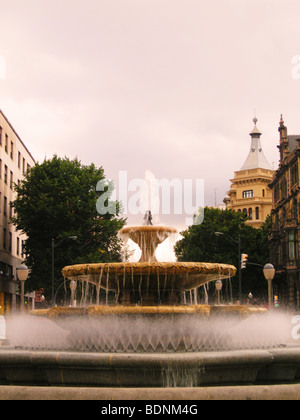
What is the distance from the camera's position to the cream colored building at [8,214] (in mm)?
49000

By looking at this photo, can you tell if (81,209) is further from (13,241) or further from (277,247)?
(277,247)

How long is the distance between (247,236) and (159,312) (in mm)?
56783

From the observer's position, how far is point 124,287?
12.5m

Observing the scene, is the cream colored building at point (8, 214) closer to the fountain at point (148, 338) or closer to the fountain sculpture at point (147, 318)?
the fountain at point (148, 338)

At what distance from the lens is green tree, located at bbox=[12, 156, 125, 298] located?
1540 inches

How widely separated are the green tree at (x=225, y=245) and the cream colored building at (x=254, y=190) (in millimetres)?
29657

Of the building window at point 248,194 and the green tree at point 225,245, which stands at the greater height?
the building window at point 248,194

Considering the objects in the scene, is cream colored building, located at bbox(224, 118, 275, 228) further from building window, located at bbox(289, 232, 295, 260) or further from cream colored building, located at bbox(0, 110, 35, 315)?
cream colored building, located at bbox(0, 110, 35, 315)

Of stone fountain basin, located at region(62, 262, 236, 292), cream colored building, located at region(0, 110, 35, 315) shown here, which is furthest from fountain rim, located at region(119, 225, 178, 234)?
cream colored building, located at region(0, 110, 35, 315)

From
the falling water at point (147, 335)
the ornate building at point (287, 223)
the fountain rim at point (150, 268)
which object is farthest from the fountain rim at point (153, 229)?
the ornate building at point (287, 223)

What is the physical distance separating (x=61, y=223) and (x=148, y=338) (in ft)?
99.5

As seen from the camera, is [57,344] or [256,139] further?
[256,139]

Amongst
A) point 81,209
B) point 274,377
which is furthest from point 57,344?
point 81,209

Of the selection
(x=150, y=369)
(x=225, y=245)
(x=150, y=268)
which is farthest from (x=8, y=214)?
(x=150, y=369)
